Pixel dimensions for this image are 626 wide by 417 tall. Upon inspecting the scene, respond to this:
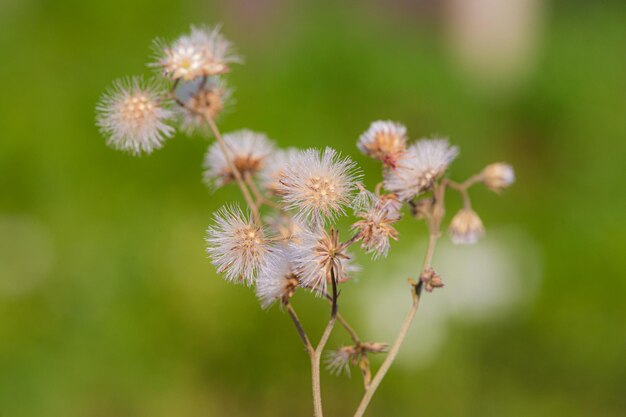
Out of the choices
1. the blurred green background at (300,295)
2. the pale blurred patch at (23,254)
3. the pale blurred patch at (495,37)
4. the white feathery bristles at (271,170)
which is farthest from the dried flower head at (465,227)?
the pale blurred patch at (495,37)

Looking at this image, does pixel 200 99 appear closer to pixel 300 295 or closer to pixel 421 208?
pixel 421 208

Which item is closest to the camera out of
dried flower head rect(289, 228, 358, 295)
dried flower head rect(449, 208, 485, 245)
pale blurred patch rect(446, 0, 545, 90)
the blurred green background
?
dried flower head rect(289, 228, 358, 295)

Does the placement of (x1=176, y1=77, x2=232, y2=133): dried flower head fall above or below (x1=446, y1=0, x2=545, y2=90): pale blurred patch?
below

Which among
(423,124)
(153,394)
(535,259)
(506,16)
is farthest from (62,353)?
(506,16)

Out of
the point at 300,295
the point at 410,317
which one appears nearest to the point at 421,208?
the point at 410,317

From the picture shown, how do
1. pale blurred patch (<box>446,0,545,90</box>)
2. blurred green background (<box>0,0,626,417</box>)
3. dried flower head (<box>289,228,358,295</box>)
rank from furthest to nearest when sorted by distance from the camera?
pale blurred patch (<box>446,0,545,90</box>) → blurred green background (<box>0,0,626,417</box>) → dried flower head (<box>289,228,358,295</box>)

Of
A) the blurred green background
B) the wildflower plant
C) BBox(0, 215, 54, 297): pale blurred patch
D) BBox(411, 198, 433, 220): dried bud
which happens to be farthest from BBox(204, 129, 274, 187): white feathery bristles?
BBox(0, 215, 54, 297): pale blurred patch

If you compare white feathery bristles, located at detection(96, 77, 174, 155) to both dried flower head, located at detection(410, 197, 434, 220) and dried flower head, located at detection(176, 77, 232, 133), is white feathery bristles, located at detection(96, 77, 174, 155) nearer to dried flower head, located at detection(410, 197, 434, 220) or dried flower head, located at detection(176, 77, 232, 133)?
dried flower head, located at detection(176, 77, 232, 133)
